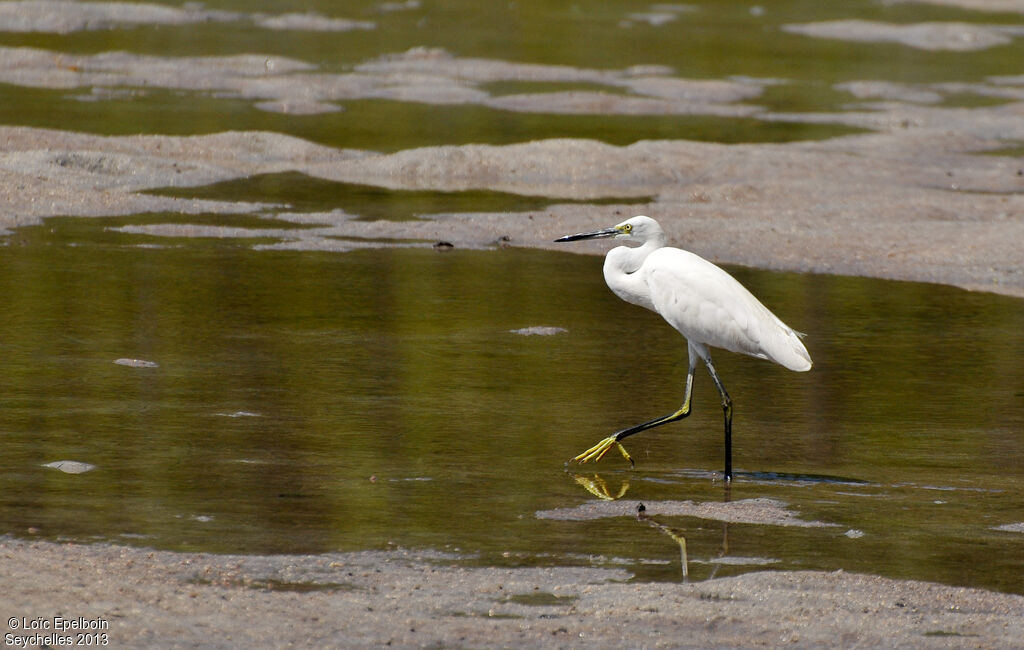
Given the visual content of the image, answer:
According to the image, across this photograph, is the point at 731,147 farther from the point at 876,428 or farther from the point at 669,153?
the point at 876,428

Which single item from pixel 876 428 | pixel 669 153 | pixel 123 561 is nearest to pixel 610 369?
pixel 876 428

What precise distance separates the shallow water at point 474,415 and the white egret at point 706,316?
233 millimetres

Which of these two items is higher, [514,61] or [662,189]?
[514,61]

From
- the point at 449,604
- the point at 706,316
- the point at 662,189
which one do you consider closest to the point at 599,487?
the point at 706,316

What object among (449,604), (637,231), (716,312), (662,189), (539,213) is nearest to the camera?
(449,604)

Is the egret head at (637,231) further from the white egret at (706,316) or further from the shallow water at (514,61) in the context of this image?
the shallow water at (514,61)

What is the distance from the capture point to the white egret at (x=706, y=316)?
23.3ft

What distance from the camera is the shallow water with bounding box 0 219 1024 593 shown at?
616 cm

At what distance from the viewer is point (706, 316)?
23.4ft

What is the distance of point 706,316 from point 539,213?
24.0 feet

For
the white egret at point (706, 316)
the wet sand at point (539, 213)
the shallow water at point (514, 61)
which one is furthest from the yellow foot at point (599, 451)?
the shallow water at point (514, 61)

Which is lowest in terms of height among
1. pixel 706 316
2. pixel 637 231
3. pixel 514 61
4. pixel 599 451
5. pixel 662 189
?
pixel 662 189

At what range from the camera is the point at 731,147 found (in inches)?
703

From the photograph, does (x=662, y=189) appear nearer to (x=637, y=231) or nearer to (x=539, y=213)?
(x=539, y=213)
